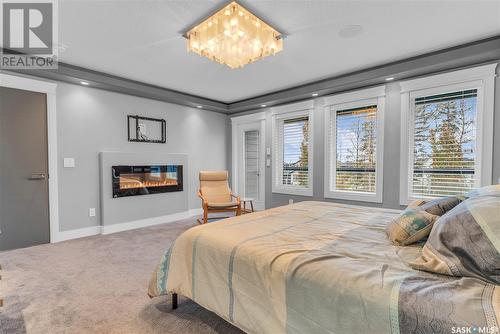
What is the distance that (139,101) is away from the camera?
14.2ft

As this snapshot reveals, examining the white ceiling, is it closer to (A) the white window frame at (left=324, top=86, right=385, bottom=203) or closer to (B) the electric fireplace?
(A) the white window frame at (left=324, top=86, right=385, bottom=203)

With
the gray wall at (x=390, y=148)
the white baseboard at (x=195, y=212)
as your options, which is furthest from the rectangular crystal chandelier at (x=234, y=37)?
the white baseboard at (x=195, y=212)

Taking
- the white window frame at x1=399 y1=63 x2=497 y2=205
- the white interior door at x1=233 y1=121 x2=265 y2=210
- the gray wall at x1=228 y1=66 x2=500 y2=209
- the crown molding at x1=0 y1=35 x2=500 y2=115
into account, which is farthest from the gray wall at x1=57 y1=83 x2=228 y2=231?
the white window frame at x1=399 y1=63 x2=497 y2=205

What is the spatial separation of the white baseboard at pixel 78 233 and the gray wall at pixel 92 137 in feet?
0.20

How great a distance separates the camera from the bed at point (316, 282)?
0.83 metres

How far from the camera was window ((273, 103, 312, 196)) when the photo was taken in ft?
14.9

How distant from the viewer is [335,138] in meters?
4.19

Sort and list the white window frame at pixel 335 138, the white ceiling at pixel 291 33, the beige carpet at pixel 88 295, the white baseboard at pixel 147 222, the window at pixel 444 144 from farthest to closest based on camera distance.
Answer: the white baseboard at pixel 147 222
the white window frame at pixel 335 138
the window at pixel 444 144
the white ceiling at pixel 291 33
the beige carpet at pixel 88 295

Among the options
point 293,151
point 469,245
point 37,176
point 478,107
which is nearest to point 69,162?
point 37,176

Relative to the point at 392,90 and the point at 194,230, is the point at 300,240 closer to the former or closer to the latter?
the point at 194,230

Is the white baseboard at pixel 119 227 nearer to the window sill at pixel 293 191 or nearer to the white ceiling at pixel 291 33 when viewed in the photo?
the window sill at pixel 293 191

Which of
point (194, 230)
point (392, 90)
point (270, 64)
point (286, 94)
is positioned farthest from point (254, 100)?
point (194, 230)

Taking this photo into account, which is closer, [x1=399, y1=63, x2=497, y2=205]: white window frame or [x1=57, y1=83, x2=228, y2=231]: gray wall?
[x1=399, y1=63, x2=497, y2=205]: white window frame

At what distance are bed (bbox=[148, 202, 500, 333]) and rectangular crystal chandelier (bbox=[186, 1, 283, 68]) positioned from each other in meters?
1.77
